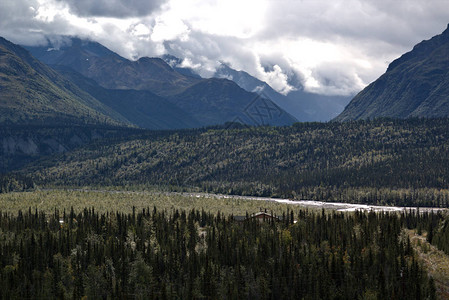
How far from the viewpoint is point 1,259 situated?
194 meters

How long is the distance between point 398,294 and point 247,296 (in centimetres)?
3916

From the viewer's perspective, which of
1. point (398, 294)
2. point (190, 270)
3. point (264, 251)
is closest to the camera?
point (398, 294)

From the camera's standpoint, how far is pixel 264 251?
193 metres

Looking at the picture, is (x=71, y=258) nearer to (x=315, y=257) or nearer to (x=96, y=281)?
(x=96, y=281)

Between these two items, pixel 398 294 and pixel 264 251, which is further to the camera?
pixel 264 251

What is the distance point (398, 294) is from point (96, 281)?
80.1 m

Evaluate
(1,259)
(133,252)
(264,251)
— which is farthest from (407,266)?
(1,259)

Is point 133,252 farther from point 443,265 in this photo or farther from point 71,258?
point 443,265

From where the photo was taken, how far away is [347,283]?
170500 mm

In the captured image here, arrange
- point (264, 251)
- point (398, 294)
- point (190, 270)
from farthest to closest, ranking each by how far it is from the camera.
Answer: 1. point (264, 251)
2. point (190, 270)
3. point (398, 294)

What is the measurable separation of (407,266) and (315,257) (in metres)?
26.0

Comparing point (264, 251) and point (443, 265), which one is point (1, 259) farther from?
point (443, 265)

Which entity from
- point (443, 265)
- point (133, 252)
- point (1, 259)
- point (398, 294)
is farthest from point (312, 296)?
point (1, 259)

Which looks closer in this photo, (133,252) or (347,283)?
(347,283)
